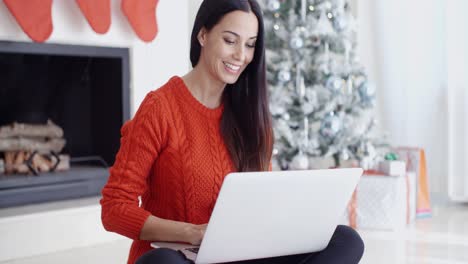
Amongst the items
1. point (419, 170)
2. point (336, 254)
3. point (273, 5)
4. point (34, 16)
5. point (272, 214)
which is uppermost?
point (273, 5)

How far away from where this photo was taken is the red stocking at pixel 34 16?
277 centimetres

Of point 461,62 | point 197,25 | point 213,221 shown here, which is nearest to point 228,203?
point 213,221

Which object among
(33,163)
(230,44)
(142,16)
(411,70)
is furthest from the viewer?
(411,70)

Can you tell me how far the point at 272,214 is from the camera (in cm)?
123

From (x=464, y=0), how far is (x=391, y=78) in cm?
66

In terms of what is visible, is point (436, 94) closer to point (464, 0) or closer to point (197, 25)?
point (464, 0)

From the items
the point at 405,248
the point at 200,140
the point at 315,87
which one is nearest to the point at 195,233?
the point at 200,140

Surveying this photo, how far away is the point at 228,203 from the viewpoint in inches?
45.5

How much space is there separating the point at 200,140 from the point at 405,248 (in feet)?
5.58

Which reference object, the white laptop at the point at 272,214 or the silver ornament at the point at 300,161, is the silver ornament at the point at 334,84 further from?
the white laptop at the point at 272,214

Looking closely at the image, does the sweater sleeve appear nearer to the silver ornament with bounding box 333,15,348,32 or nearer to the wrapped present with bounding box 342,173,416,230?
the wrapped present with bounding box 342,173,416,230

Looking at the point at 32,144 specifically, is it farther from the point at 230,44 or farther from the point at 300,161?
the point at 230,44

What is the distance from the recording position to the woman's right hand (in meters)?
1.29

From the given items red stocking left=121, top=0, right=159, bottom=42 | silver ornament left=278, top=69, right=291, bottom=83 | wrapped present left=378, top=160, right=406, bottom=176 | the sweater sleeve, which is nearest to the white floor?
wrapped present left=378, top=160, right=406, bottom=176
